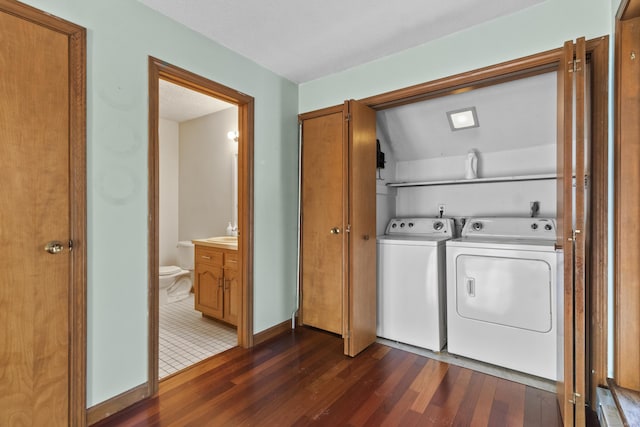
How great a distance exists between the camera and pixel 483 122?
2.66m

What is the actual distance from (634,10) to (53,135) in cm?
284

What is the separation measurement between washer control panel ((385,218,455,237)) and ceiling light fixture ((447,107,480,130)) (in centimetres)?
85

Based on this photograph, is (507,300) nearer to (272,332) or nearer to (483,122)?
(483,122)

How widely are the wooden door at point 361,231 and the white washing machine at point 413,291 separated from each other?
0.13 meters

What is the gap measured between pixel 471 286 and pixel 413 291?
436 millimetres

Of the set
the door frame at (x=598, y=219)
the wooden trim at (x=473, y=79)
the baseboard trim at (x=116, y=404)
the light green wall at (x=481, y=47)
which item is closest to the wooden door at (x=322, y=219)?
the light green wall at (x=481, y=47)

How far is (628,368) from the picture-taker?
1.55 meters

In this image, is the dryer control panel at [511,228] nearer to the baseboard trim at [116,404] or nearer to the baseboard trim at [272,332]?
the baseboard trim at [272,332]

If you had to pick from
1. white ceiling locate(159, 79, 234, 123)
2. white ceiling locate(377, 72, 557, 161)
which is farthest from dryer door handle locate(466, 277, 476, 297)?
white ceiling locate(159, 79, 234, 123)

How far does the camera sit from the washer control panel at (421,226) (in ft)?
9.44

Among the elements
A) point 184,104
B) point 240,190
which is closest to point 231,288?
point 240,190

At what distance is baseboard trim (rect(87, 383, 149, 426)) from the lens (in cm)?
164

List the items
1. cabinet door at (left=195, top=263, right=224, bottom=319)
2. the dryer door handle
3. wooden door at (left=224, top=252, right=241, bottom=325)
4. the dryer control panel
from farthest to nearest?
cabinet door at (left=195, top=263, right=224, bottom=319), wooden door at (left=224, top=252, right=241, bottom=325), the dryer control panel, the dryer door handle

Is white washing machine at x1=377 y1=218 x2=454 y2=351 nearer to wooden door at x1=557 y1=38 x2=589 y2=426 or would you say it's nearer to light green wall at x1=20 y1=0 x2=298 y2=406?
wooden door at x1=557 y1=38 x2=589 y2=426
